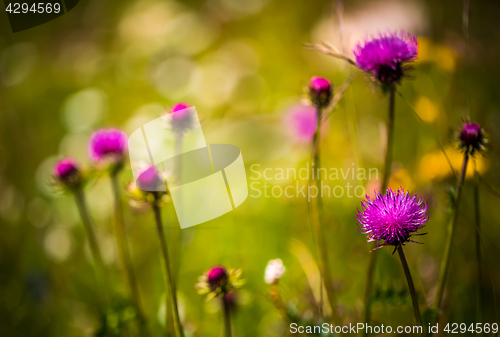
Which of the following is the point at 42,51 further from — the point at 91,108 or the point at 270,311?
the point at 270,311

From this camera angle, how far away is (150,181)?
0.49 meters

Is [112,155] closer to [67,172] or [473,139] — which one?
[67,172]

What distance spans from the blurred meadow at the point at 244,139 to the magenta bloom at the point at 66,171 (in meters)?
0.06

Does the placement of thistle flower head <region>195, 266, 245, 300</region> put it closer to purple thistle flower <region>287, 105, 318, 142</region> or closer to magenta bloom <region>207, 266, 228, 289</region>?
magenta bloom <region>207, 266, 228, 289</region>

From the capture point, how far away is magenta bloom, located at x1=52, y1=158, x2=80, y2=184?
660mm

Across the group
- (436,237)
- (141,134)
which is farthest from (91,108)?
(436,237)

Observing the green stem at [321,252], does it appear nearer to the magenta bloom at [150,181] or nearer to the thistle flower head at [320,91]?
the thistle flower head at [320,91]

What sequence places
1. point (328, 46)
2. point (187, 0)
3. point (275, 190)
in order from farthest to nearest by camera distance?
point (187, 0), point (275, 190), point (328, 46)

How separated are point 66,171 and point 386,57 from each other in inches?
23.0

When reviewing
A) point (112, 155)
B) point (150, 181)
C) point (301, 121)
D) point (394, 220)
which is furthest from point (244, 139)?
point (394, 220)

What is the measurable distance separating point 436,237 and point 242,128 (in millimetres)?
653

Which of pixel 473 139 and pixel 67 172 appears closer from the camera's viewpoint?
pixel 473 139

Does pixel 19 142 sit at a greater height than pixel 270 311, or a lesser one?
greater

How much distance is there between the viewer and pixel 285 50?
152 cm
